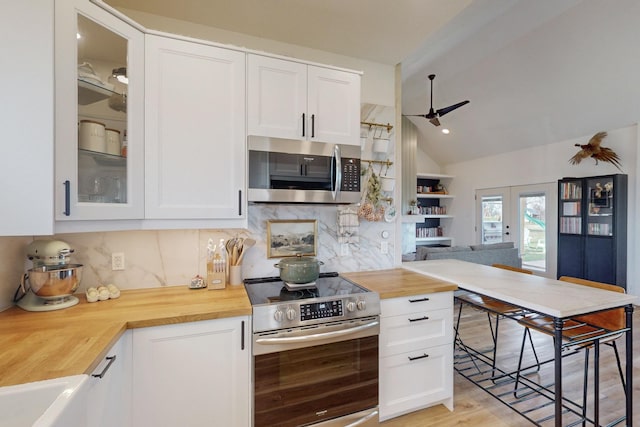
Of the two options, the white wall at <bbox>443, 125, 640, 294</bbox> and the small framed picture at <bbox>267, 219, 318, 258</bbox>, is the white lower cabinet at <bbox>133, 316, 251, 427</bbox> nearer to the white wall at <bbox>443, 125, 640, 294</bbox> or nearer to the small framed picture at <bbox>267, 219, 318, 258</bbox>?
the small framed picture at <bbox>267, 219, 318, 258</bbox>

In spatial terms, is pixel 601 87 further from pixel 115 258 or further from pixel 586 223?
pixel 115 258

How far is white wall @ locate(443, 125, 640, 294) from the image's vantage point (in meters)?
4.42

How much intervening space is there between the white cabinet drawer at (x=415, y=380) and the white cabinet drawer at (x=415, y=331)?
0.05 m

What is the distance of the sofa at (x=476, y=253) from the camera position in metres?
4.45

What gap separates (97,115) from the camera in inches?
56.6

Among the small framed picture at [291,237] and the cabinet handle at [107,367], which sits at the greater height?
the small framed picture at [291,237]

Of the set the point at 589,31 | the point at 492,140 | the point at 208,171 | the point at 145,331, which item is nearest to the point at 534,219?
the point at 492,140

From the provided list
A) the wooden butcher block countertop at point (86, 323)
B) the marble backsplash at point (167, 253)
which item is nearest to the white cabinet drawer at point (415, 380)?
the marble backsplash at point (167, 253)

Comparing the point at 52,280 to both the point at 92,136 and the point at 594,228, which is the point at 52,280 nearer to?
the point at 92,136

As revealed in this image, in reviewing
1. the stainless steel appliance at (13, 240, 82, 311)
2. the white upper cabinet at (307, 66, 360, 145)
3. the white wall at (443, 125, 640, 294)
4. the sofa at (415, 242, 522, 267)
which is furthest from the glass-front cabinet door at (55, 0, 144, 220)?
the white wall at (443, 125, 640, 294)

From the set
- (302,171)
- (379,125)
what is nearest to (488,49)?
(379,125)

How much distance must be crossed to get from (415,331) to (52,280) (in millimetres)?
2065

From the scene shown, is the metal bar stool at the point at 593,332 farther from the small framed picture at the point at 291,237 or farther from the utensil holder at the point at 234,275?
the utensil holder at the point at 234,275

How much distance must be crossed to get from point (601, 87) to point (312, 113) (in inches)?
189
